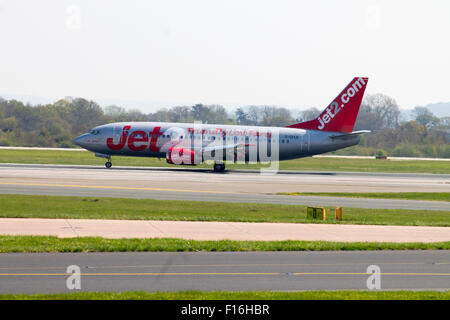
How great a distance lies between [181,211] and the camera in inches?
1168

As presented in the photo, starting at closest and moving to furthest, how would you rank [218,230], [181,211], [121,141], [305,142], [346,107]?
[218,230] < [181,211] < [121,141] < [346,107] < [305,142]

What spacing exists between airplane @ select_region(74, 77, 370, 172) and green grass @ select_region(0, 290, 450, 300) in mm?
40258

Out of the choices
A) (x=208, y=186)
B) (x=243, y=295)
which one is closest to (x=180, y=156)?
(x=208, y=186)

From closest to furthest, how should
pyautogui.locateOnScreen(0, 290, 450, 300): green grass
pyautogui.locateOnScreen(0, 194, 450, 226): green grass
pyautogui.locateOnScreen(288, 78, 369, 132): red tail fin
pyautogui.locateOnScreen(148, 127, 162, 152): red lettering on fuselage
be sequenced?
pyautogui.locateOnScreen(0, 290, 450, 300): green grass → pyautogui.locateOnScreen(0, 194, 450, 226): green grass → pyautogui.locateOnScreen(148, 127, 162, 152): red lettering on fuselage → pyautogui.locateOnScreen(288, 78, 369, 132): red tail fin

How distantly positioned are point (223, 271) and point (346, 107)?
44178 mm

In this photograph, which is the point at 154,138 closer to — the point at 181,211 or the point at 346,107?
the point at 346,107

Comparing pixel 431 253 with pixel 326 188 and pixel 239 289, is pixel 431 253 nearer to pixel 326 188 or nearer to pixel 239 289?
pixel 239 289

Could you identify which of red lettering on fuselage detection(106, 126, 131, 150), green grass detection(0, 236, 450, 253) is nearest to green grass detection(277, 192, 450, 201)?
green grass detection(0, 236, 450, 253)

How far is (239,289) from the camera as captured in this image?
14.0 meters

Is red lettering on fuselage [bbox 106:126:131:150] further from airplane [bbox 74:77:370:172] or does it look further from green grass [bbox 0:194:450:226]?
green grass [bbox 0:194:450:226]

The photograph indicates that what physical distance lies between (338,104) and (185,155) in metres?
15.6

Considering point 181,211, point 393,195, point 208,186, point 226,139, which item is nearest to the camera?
point 181,211

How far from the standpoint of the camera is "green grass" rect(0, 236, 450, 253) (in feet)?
60.7
